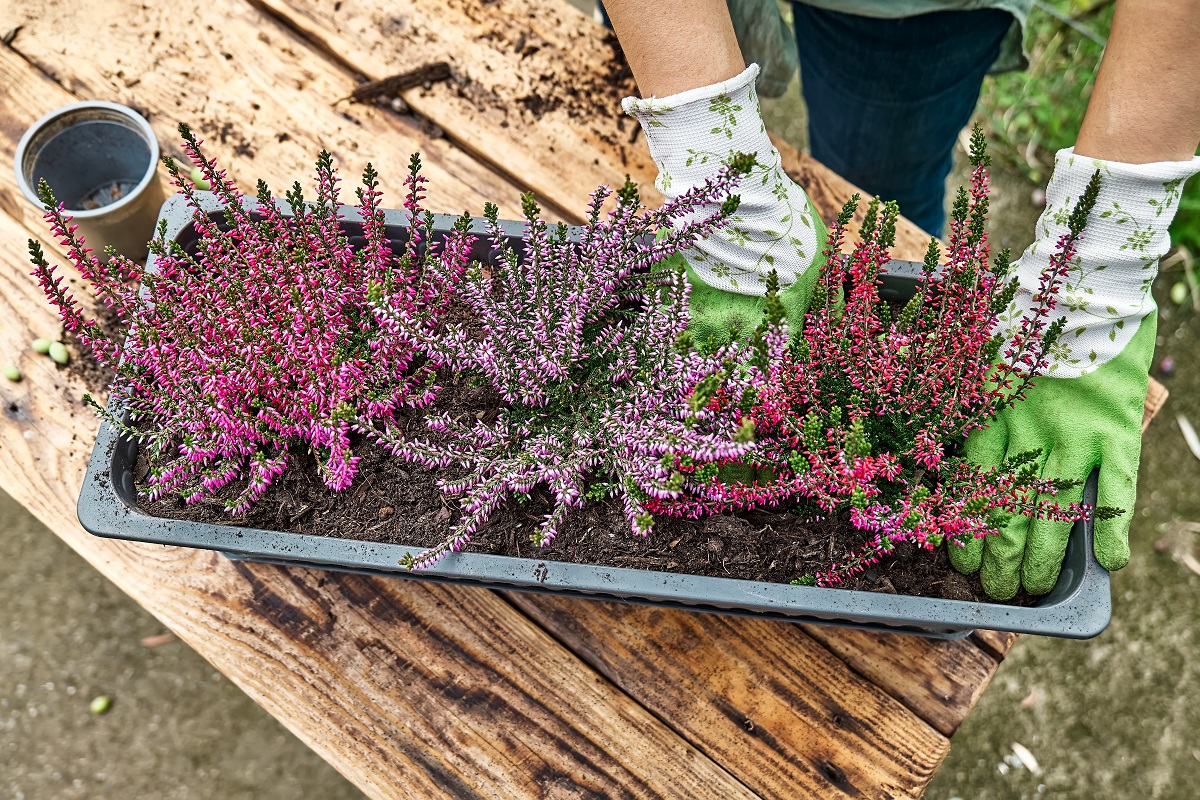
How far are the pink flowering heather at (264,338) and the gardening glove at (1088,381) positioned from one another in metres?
0.78

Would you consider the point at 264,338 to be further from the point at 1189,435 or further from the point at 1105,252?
the point at 1189,435

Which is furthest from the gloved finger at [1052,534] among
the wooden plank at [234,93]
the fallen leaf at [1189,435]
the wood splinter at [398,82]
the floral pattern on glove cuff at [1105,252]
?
the fallen leaf at [1189,435]

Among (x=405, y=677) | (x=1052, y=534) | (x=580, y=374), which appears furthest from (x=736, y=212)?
(x=405, y=677)

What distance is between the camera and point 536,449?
1111mm

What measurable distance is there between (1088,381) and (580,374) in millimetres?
679

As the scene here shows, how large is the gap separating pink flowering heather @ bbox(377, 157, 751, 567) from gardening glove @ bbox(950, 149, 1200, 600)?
1.36ft

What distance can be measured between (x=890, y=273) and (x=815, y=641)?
0.56 meters

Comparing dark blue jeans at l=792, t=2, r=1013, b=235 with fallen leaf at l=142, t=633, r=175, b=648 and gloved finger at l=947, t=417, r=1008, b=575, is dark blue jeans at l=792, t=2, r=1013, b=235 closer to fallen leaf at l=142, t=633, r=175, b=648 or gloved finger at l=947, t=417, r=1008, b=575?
gloved finger at l=947, t=417, r=1008, b=575

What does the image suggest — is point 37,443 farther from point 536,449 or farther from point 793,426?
point 793,426

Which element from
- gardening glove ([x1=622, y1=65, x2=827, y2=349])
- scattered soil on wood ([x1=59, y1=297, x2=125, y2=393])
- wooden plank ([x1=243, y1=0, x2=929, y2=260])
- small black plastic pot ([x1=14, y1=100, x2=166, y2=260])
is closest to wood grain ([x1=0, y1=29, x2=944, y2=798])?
scattered soil on wood ([x1=59, y1=297, x2=125, y2=393])

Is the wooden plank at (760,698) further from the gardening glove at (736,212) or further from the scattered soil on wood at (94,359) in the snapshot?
the scattered soil on wood at (94,359)

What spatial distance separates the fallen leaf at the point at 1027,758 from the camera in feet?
7.34

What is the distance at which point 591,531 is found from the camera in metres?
1.18

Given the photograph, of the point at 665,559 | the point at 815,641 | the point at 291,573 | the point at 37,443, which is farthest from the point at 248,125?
the point at 815,641
